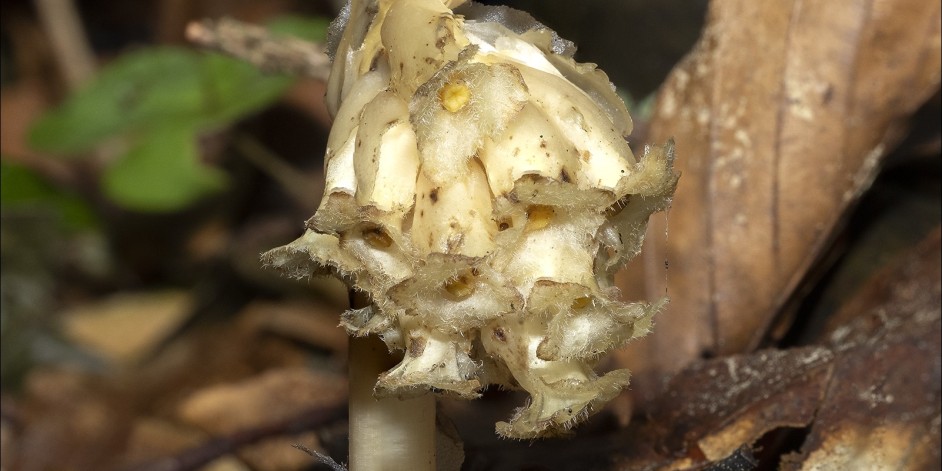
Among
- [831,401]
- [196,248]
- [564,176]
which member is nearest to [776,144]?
[831,401]

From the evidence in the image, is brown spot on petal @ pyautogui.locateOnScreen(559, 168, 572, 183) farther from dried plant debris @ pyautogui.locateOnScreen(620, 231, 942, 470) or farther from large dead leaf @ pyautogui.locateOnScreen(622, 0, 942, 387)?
large dead leaf @ pyautogui.locateOnScreen(622, 0, 942, 387)

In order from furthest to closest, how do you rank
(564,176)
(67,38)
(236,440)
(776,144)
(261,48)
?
(67,38) → (261,48) → (236,440) → (776,144) → (564,176)

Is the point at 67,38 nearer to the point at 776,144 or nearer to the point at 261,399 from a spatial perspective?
the point at 261,399

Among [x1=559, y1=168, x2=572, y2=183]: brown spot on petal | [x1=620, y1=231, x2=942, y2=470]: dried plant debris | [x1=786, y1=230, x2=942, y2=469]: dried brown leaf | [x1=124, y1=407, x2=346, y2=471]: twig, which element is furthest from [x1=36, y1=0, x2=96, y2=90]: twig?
[x1=559, y1=168, x2=572, y2=183]: brown spot on petal

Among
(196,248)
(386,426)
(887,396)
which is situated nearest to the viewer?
(386,426)

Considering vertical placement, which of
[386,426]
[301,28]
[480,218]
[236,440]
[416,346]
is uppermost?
[480,218]

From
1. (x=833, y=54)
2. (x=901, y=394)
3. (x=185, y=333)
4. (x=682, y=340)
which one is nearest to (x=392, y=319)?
(x=901, y=394)

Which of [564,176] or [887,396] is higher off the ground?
[564,176]
